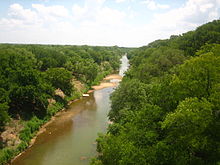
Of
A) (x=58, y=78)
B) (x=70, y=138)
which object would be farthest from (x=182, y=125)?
(x=58, y=78)

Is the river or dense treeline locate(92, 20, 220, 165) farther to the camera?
A: the river

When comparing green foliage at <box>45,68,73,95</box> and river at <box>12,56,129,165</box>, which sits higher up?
green foliage at <box>45,68,73,95</box>

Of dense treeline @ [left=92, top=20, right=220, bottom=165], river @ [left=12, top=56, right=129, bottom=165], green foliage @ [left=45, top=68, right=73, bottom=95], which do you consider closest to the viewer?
dense treeline @ [left=92, top=20, right=220, bottom=165]

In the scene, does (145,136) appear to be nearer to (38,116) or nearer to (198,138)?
(198,138)

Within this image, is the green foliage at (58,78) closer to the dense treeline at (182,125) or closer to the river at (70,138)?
the river at (70,138)

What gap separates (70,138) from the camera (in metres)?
28.0

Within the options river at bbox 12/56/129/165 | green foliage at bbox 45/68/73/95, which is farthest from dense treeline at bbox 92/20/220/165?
green foliage at bbox 45/68/73/95

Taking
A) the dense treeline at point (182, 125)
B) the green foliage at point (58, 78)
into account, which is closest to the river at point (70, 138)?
the green foliage at point (58, 78)

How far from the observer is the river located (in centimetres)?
2284

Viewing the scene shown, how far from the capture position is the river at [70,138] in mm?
22844

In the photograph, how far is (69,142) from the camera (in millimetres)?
26875

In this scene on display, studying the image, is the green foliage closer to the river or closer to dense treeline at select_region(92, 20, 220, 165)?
the river

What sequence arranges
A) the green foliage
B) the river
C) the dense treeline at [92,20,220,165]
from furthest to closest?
1. the green foliage
2. the river
3. the dense treeline at [92,20,220,165]

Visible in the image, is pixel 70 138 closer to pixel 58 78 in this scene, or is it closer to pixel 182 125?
pixel 58 78
